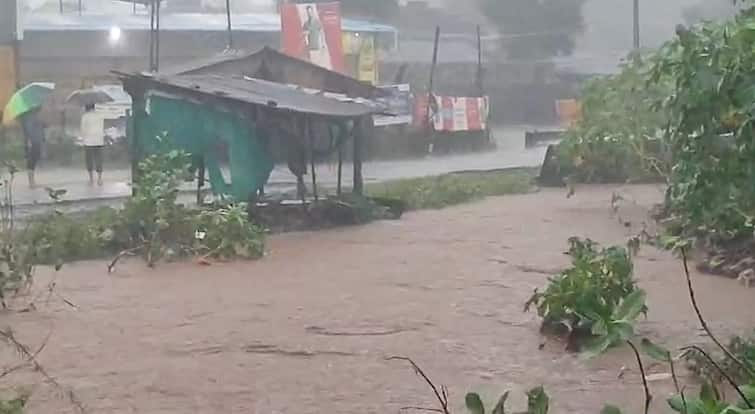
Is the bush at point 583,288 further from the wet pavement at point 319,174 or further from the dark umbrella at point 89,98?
the dark umbrella at point 89,98

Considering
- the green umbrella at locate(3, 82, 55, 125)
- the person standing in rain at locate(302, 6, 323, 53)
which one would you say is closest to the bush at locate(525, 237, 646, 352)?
the green umbrella at locate(3, 82, 55, 125)

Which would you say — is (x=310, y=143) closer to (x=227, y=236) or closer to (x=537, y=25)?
(x=227, y=236)

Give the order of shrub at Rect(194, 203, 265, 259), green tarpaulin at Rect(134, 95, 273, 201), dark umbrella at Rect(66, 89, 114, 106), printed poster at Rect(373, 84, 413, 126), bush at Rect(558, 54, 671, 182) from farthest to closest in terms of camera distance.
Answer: printed poster at Rect(373, 84, 413, 126) < dark umbrella at Rect(66, 89, 114, 106) < bush at Rect(558, 54, 671, 182) < green tarpaulin at Rect(134, 95, 273, 201) < shrub at Rect(194, 203, 265, 259)

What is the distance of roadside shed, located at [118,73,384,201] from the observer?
10.6m

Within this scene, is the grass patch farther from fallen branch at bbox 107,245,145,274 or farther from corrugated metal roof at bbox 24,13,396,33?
corrugated metal roof at bbox 24,13,396,33

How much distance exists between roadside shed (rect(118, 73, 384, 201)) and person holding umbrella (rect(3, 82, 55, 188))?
2.98 meters

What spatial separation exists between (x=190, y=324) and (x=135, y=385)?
1.39m

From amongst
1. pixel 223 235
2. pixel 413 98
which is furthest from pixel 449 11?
pixel 223 235

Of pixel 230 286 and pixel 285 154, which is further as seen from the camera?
pixel 285 154

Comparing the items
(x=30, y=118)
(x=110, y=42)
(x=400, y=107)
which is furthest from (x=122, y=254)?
(x=110, y=42)

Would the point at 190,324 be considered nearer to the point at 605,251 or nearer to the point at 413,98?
the point at 605,251

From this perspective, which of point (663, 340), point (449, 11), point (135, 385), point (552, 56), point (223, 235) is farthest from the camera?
point (449, 11)

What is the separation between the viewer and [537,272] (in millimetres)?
8133

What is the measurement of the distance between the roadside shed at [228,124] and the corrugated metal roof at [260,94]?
0.01 metres
